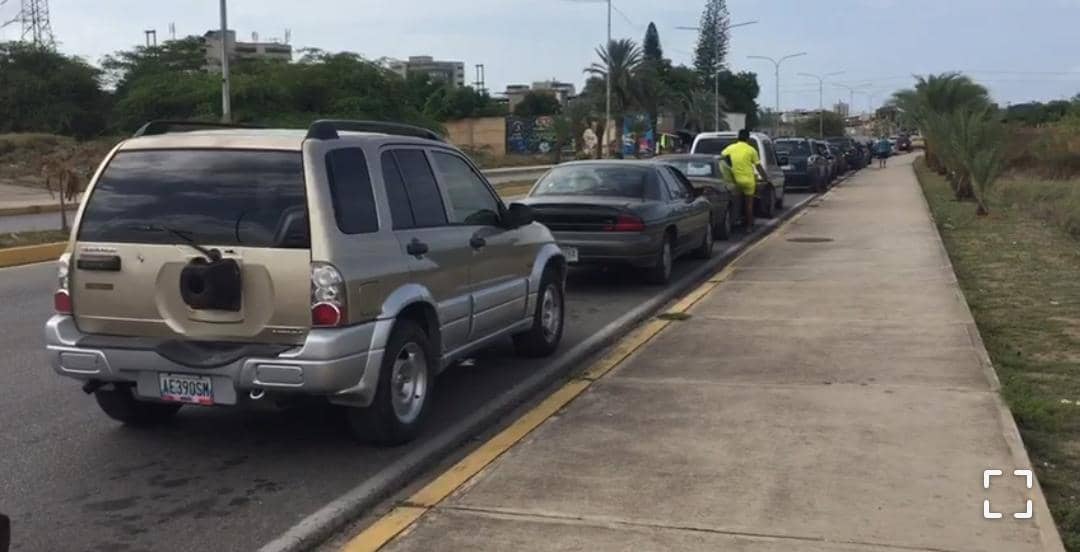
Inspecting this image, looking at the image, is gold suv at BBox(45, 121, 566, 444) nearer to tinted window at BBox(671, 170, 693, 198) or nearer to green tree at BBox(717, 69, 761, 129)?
tinted window at BBox(671, 170, 693, 198)

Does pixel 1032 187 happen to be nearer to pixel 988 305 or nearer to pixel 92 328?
pixel 988 305

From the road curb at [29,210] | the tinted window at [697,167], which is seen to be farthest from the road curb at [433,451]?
the road curb at [29,210]

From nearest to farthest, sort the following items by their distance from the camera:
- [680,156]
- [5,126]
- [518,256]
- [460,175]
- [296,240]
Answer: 1. [296,240]
2. [460,175]
3. [518,256]
4. [680,156]
5. [5,126]

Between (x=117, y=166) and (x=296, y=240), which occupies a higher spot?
(x=117, y=166)

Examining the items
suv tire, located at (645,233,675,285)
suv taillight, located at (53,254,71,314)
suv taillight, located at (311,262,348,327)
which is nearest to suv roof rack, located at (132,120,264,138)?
suv taillight, located at (53,254,71,314)

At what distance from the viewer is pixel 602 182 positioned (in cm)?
1400

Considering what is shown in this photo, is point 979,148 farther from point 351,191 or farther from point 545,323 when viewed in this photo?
point 351,191

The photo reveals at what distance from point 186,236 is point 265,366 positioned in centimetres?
81

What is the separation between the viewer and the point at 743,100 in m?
138

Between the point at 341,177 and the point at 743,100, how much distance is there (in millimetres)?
135349

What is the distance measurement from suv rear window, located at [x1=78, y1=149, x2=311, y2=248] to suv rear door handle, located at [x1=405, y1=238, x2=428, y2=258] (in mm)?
795

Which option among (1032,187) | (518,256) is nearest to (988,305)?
(518,256)

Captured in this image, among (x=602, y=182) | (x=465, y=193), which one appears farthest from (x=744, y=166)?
(x=465, y=193)

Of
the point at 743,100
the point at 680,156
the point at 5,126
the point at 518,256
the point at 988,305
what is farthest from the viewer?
the point at 743,100
